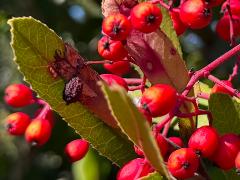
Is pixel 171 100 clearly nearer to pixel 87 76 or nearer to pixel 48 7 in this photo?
pixel 87 76

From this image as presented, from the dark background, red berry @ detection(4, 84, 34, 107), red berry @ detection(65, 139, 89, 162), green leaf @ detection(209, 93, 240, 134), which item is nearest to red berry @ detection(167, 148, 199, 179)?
green leaf @ detection(209, 93, 240, 134)

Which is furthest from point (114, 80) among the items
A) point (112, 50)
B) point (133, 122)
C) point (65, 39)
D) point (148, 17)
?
point (65, 39)

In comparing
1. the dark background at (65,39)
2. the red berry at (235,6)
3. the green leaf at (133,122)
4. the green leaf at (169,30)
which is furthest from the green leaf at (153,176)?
the dark background at (65,39)

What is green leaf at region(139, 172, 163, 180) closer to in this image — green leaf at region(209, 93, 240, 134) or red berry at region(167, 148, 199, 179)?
red berry at region(167, 148, 199, 179)

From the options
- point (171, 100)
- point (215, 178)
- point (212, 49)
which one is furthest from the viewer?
point (212, 49)

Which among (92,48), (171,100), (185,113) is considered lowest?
(92,48)

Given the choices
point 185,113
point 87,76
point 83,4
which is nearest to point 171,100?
point 185,113

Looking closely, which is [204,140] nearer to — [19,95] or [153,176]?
[153,176]
